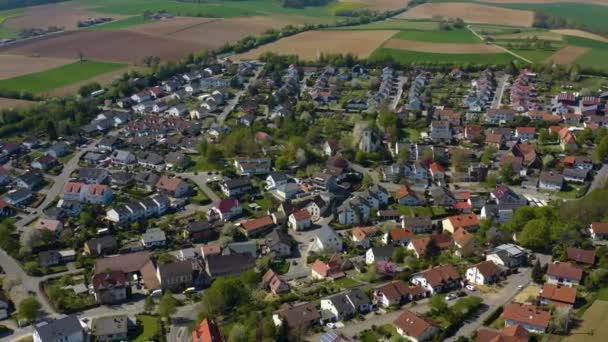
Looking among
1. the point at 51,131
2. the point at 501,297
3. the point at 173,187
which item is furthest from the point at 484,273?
the point at 51,131

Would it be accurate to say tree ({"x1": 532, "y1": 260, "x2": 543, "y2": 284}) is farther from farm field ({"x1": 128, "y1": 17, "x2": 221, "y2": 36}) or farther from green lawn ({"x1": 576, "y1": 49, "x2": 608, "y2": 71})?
farm field ({"x1": 128, "y1": 17, "x2": 221, "y2": 36})

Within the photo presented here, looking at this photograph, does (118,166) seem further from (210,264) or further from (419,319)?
(419,319)

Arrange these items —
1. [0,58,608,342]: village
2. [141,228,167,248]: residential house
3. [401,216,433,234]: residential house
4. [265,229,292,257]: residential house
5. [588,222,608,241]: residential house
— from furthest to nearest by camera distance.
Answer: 1. [401,216,433,234]: residential house
2. [141,228,167,248]: residential house
3. [588,222,608,241]: residential house
4. [265,229,292,257]: residential house
5. [0,58,608,342]: village

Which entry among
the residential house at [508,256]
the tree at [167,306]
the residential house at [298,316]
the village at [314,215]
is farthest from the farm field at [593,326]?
the tree at [167,306]

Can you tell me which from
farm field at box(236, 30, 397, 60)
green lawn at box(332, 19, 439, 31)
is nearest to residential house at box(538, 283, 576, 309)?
farm field at box(236, 30, 397, 60)

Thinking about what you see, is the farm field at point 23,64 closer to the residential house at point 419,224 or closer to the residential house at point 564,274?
the residential house at point 419,224

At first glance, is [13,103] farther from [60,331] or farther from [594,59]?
[594,59]

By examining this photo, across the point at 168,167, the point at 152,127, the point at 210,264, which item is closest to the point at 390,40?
the point at 152,127
